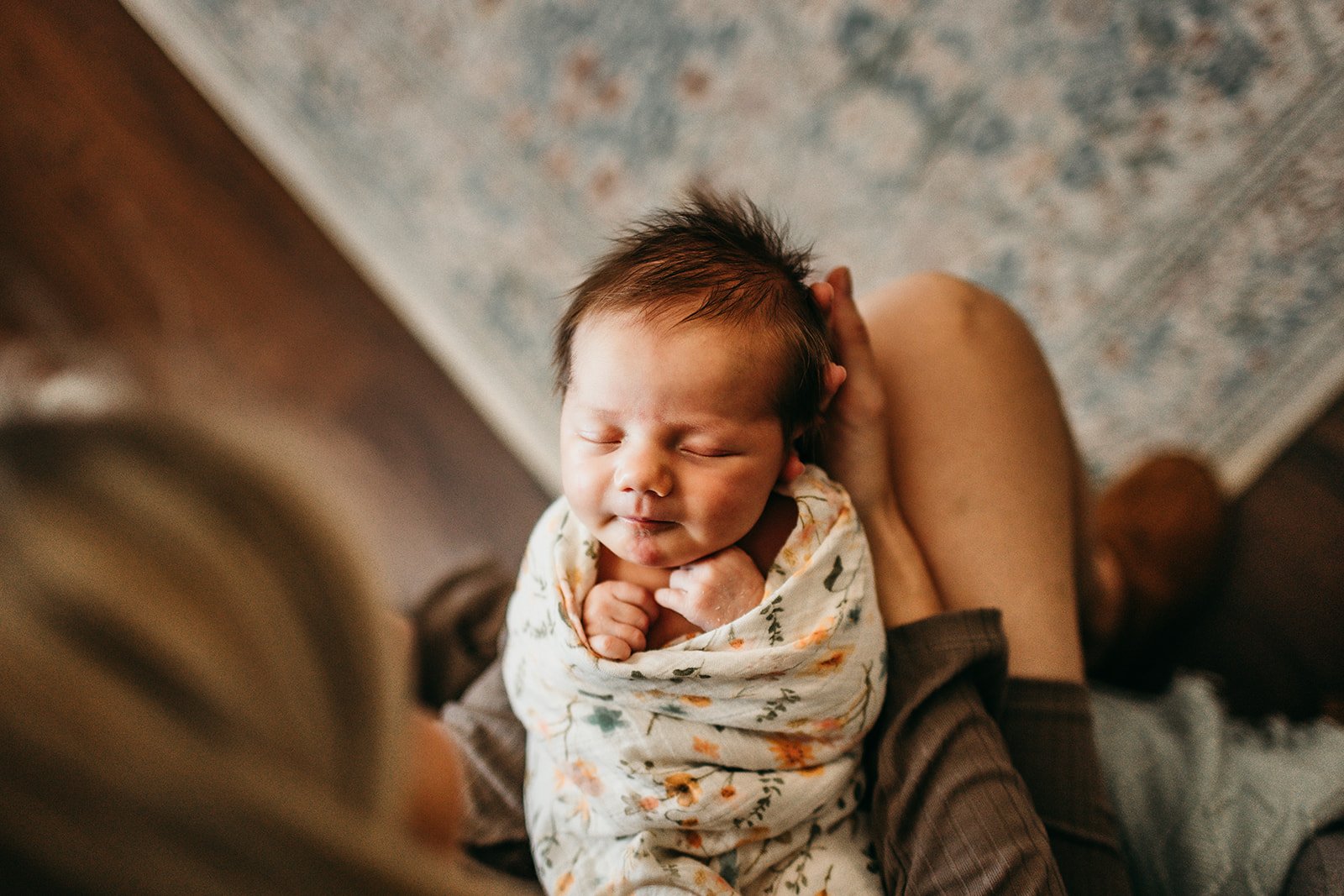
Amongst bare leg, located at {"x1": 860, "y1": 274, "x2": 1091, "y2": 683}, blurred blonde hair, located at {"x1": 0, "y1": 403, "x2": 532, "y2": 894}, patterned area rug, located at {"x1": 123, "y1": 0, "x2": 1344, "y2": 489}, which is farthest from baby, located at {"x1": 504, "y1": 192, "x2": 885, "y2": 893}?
patterned area rug, located at {"x1": 123, "y1": 0, "x2": 1344, "y2": 489}

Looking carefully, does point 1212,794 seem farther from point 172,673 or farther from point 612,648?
point 172,673

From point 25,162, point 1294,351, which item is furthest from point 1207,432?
point 25,162

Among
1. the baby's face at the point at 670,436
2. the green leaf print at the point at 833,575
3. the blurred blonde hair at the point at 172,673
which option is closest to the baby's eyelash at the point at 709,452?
the baby's face at the point at 670,436

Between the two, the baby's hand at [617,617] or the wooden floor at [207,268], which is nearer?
the baby's hand at [617,617]

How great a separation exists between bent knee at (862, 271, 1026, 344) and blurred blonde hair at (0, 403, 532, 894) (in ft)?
2.10

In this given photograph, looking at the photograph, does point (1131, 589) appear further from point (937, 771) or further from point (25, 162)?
point (25, 162)

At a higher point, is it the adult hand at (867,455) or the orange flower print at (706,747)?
the adult hand at (867,455)

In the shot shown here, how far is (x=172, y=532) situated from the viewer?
349 millimetres

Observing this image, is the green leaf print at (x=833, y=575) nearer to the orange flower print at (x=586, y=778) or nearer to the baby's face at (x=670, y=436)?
the baby's face at (x=670, y=436)

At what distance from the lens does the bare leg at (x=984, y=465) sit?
789 mm

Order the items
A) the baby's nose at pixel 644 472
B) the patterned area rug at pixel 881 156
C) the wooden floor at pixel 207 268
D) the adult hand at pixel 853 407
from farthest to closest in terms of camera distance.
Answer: the wooden floor at pixel 207 268 < the patterned area rug at pixel 881 156 < the adult hand at pixel 853 407 < the baby's nose at pixel 644 472

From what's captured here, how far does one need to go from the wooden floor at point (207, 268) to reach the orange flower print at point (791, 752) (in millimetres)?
845

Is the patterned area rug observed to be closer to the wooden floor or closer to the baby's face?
the wooden floor

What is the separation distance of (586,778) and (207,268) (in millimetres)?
1320
